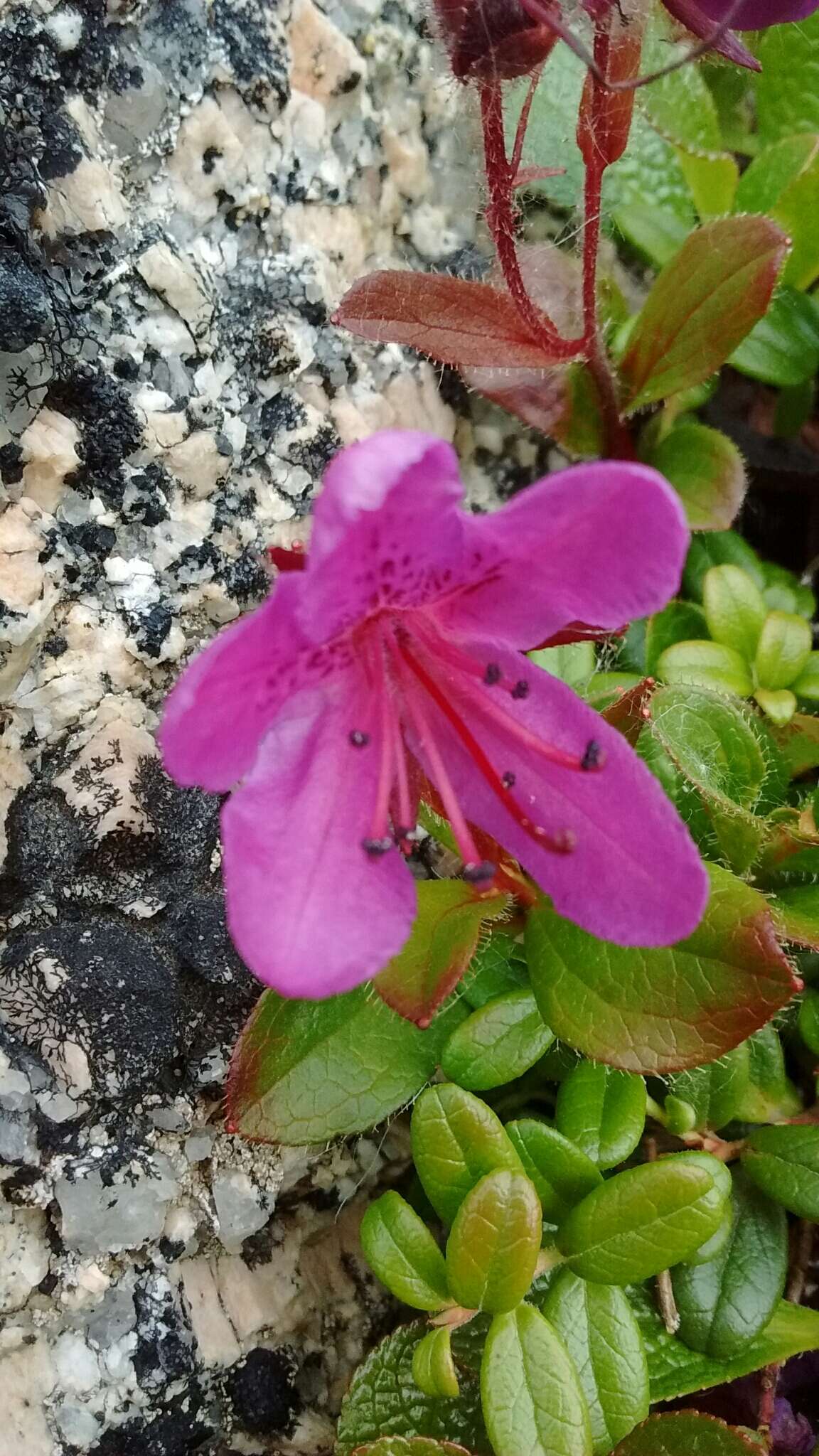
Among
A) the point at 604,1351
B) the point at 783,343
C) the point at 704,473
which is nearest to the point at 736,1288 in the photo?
the point at 604,1351

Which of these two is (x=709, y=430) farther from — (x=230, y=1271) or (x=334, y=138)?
(x=230, y=1271)

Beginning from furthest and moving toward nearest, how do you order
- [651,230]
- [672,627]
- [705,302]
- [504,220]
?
[651,230], [672,627], [705,302], [504,220]

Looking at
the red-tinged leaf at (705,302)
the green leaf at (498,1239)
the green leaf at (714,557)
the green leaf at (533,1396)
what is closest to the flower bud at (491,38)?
the red-tinged leaf at (705,302)

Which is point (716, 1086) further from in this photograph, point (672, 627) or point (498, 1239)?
point (672, 627)

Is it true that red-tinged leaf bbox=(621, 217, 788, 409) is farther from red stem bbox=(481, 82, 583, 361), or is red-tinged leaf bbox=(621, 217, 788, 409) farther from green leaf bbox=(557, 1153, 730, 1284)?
green leaf bbox=(557, 1153, 730, 1284)

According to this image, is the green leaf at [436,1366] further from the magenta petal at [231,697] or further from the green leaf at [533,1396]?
the magenta petal at [231,697]
